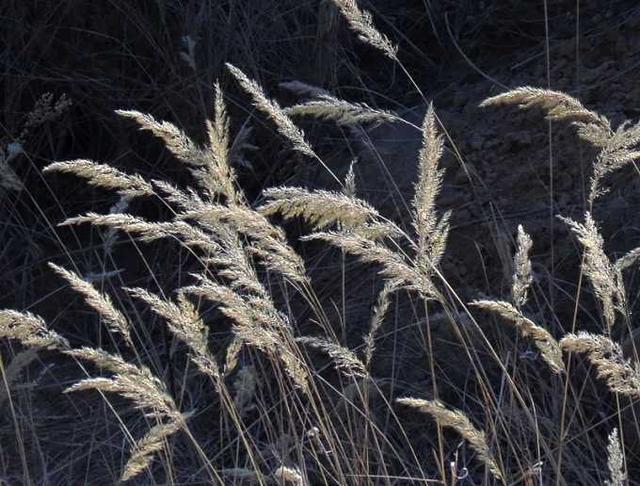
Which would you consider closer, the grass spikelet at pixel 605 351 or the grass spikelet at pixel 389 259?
the grass spikelet at pixel 605 351

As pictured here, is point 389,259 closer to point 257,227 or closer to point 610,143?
point 257,227

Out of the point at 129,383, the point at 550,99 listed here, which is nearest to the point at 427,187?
the point at 550,99

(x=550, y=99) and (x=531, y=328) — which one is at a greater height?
(x=550, y=99)

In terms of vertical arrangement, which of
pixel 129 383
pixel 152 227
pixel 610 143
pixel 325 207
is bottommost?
pixel 129 383

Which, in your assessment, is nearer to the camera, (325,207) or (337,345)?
(325,207)

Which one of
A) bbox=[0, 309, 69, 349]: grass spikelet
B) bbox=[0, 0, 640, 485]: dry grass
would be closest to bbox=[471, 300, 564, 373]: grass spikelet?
bbox=[0, 0, 640, 485]: dry grass

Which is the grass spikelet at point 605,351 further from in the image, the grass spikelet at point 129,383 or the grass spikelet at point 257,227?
the grass spikelet at point 129,383

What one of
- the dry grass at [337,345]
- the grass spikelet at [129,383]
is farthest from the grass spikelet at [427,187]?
the grass spikelet at [129,383]

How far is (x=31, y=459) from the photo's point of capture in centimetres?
404

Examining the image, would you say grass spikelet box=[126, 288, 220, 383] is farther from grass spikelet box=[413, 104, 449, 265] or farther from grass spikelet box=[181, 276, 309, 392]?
grass spikelet box=[413, 104, 449, 265]

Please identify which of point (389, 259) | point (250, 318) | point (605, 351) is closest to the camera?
point (605, 351)

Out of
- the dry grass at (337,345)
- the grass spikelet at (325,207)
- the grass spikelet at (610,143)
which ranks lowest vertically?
the dry grass at (337,345)

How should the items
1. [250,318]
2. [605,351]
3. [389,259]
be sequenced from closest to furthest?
[605,351], [389,259], [250,318]

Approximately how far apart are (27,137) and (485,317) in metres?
2.57
